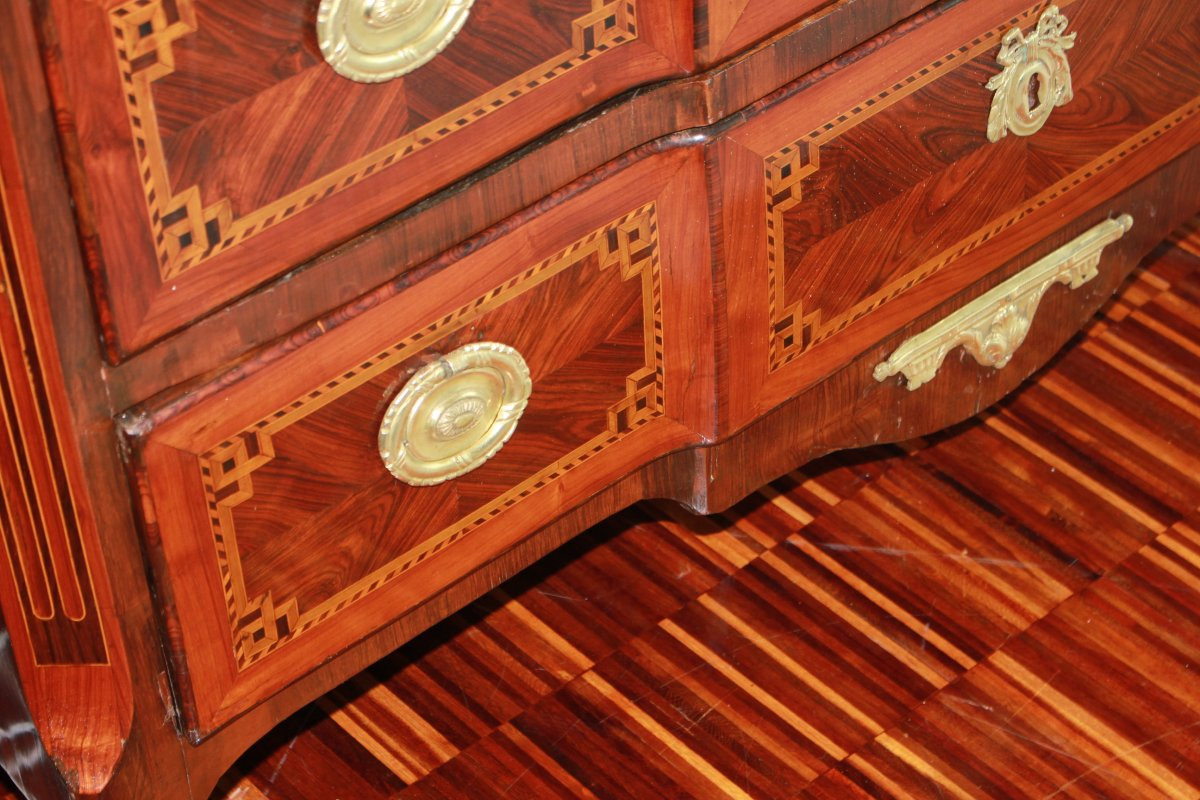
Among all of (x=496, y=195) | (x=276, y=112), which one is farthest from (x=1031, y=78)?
(x=276, y=112)

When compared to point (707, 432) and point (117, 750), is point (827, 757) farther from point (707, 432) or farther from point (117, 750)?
point (117, 750)

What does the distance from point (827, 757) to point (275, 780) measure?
0.28 m

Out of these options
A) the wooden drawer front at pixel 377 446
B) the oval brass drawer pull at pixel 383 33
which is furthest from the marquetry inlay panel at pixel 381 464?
the oval brass drawer pull at pixel 383 33

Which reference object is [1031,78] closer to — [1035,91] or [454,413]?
[1035,91]

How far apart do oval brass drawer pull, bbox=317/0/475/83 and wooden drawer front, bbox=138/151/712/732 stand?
0.33ft

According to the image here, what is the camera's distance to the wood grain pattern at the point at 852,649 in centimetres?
98

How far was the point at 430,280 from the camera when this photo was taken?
0.77 m

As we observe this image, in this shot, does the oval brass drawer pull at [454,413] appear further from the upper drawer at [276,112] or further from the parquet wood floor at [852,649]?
the parquet wood floor at [852,649]

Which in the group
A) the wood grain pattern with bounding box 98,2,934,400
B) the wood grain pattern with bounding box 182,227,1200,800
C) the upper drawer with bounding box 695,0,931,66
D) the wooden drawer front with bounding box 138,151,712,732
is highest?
the upper drawer with bounding box 695,0,931,66

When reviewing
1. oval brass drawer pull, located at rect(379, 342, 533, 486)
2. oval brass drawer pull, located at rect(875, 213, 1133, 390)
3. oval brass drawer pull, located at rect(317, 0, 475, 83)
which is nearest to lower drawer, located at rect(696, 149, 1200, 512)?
oval brass drawer pull, located at rect(875, 213, 1133, 390)

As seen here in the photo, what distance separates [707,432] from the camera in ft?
3.03

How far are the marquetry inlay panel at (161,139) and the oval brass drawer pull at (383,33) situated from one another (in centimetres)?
3

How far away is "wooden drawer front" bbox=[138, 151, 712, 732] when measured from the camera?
2.46ft

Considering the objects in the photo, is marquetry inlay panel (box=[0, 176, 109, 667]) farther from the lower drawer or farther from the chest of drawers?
the lower drawer
